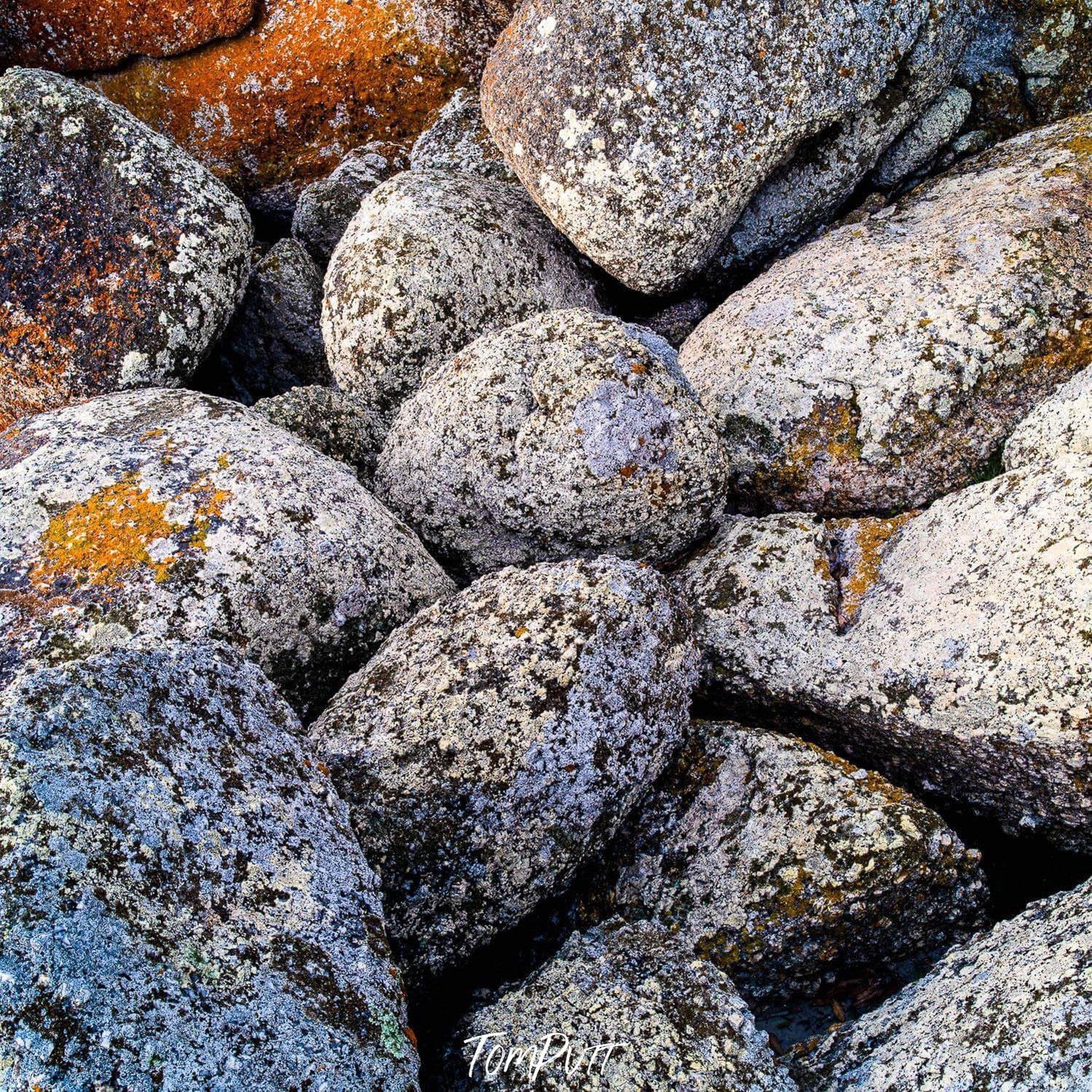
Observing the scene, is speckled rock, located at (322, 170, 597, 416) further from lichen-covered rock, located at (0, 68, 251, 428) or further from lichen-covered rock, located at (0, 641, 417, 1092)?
lichen-covered rock, located at (0, 641, 417, 1092)

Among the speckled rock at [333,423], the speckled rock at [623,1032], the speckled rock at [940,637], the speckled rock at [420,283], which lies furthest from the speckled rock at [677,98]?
the speckled rock at [623,1032]

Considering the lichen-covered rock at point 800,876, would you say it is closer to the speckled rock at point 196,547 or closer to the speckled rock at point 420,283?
the speckled rock at point 196,547

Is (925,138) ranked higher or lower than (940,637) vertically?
higher

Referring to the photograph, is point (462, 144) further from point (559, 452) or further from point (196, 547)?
point (196, 547)

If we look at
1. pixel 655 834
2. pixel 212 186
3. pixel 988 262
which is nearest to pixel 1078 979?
pixel 655 834

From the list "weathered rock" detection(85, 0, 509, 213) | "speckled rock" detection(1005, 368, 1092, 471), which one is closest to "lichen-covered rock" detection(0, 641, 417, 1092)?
"speckled rock" detection(1005, 368, 1092, 471)

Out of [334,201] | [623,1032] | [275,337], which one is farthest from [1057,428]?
[334,201]
